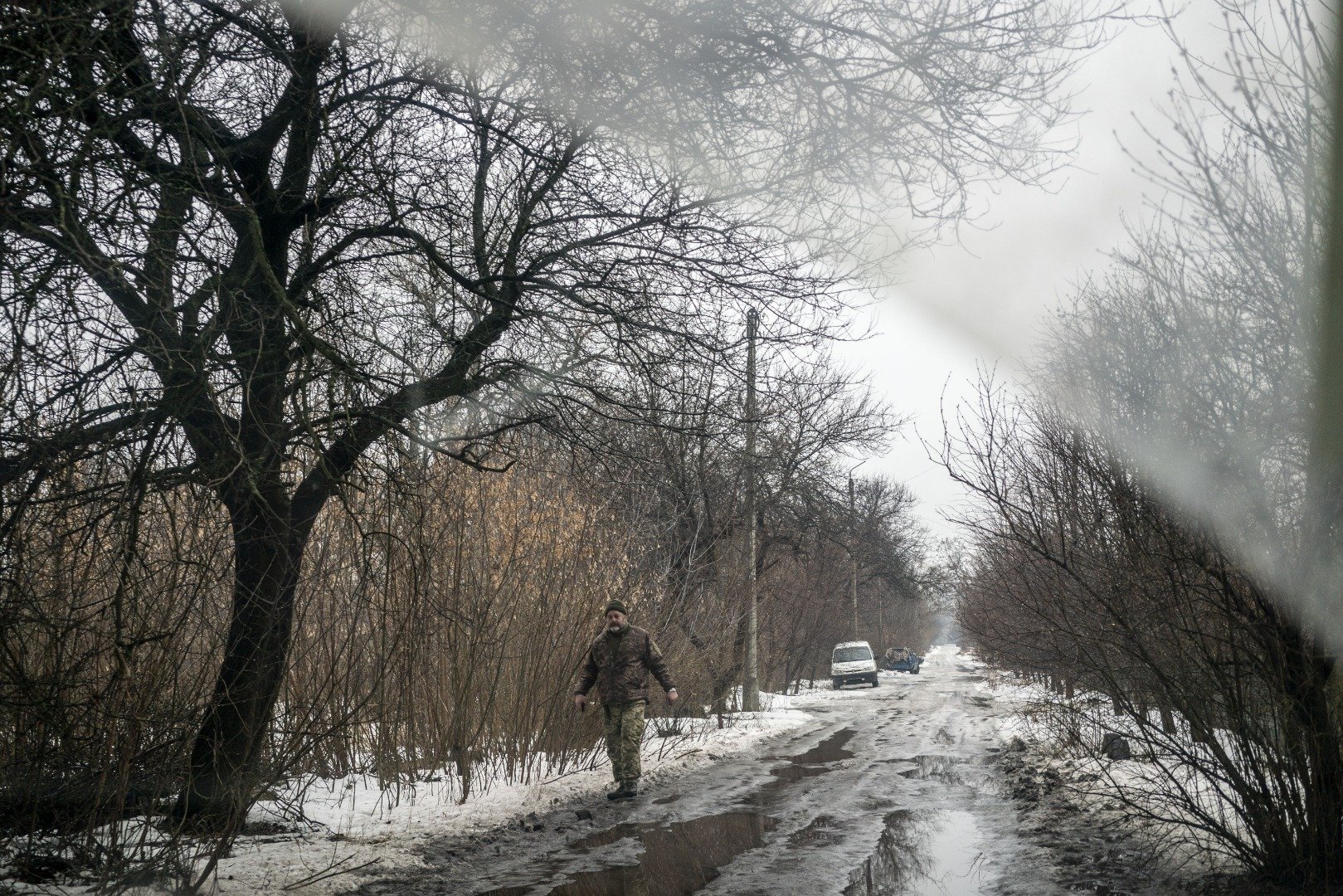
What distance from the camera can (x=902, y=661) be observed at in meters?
Answer: 57.7

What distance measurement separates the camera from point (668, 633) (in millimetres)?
13984

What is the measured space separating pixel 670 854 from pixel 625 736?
3181 mm

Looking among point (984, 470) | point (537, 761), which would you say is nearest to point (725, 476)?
point (537, 761)

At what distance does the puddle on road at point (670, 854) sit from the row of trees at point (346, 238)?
80.9 inches

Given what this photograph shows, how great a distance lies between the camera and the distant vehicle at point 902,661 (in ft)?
189

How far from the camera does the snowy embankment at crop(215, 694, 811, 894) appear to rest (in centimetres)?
624

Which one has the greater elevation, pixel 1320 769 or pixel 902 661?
pixel 902 661

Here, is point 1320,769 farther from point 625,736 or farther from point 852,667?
point 852,667

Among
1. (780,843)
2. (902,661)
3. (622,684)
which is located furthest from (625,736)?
(902,661)

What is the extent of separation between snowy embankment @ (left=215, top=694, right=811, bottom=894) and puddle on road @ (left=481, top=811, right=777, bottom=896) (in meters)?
1.11

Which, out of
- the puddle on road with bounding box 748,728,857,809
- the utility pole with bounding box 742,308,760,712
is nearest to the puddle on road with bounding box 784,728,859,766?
the puddle on road with bounding box 748,728,857,809

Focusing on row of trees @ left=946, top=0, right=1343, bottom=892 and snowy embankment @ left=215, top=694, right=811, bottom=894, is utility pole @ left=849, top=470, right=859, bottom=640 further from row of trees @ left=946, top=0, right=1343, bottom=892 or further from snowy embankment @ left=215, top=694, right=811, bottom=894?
row of trees @ left=946, top=0, right=1343, bottom=892

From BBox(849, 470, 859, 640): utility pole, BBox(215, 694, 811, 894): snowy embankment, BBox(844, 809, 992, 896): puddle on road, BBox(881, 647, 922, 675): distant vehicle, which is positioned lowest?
BBox(844, 809, 992, 896): puddle on road

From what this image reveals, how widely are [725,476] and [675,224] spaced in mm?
13459
